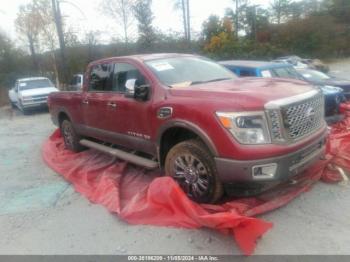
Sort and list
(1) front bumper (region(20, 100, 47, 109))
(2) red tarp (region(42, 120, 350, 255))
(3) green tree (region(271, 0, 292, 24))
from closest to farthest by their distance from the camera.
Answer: (2) red tarp (region(42, 120, 350, 255)), (1) front bumper (region(20, 100, 47, 109)), (3) green tree (region(271, 0, 292, 24))

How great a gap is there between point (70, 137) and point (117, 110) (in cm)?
241

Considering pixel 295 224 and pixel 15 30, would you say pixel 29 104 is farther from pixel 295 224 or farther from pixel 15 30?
pixel 15 30

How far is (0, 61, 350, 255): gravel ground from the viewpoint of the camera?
3438 mm

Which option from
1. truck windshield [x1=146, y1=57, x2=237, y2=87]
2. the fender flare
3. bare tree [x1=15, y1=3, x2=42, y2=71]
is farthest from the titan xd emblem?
bare tree [x1=15, y1=3, x2=42, y2=71]

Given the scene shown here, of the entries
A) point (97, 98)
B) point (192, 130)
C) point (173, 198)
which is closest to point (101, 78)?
point (97, 98)

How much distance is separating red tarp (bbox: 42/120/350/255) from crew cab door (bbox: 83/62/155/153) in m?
0.55

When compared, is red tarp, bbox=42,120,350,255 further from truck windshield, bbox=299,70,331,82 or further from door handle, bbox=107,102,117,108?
truck windshield, bbox=299,70,331,82

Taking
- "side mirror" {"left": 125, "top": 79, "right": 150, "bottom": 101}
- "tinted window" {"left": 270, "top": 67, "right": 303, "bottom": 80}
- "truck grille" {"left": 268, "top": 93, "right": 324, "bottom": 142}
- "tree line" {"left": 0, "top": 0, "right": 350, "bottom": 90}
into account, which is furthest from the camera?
"tree line" {"left": 0, "top": 0, "right": 350, "bottom": 90}

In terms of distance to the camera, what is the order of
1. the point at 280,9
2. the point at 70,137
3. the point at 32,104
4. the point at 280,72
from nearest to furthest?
the point at 70,137, the point at 280,72, the point at 32,104, the point at 280,9

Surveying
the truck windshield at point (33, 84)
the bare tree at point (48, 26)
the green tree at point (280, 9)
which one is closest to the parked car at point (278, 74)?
the truck windshield at point (33, 84)

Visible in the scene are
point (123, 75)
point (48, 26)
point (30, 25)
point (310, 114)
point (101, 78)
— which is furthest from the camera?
point (30, 25)

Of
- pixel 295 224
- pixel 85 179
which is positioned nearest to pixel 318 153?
pixel 295 224

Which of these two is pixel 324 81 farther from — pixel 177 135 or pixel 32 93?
pixel 32 93

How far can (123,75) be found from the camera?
5.21 meters
